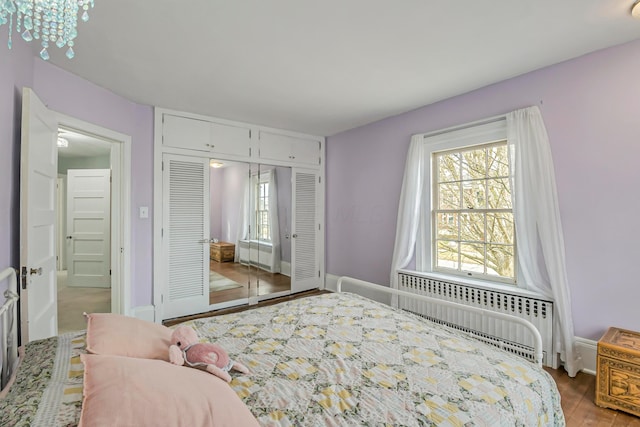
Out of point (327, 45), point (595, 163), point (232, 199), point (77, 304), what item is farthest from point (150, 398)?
point (77, 304)

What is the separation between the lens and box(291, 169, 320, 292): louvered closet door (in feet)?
14.7

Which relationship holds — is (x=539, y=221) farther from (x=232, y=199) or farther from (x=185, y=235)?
(x=185, y=235)

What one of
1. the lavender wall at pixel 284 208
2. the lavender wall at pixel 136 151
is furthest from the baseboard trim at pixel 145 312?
the lavender wall at pixel 284 208

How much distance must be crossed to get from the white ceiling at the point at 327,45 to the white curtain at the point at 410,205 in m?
0.58

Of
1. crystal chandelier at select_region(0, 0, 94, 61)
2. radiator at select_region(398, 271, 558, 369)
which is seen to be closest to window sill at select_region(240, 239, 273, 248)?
radiator at select_region(398, 271, 558, 369)

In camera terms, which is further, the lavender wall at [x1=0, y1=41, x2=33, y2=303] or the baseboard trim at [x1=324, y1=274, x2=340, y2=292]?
the baseboard trim at [x1=324, y1=274, x2=340, y2=292]

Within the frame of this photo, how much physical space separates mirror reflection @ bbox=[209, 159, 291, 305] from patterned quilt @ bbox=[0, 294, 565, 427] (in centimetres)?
210

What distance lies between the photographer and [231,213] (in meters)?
3.96

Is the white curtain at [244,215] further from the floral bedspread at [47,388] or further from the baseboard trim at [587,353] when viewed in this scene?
the baseboard trim at [587,353]

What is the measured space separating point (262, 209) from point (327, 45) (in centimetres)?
246

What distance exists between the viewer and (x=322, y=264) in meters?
4.79

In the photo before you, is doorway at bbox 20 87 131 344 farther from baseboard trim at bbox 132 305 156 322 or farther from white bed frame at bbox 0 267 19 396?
baseboard trim at bbox 132 305 156 322

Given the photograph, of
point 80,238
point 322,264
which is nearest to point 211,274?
point 322,264

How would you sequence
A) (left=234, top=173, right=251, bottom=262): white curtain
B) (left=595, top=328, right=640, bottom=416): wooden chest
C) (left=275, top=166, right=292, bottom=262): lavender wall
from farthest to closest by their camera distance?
1. (left=275, top=166, right=292, bottom=262): lavender wall
2. (left=234, top=173, right=251, bottom=262): white curtain
3. (left=595, top=328, right=640, bottom=416): wooden chest
